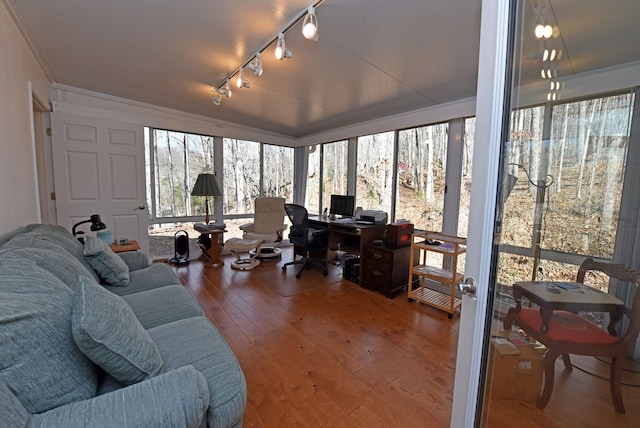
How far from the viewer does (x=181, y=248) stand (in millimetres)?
3980

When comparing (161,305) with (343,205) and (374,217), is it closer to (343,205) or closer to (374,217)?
(374,217)

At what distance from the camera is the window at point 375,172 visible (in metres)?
3.95

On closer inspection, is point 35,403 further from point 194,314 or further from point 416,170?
point 416,170

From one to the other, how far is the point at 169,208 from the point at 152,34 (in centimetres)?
273

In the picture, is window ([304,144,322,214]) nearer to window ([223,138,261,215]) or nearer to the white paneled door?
window ([223,138,261,215])

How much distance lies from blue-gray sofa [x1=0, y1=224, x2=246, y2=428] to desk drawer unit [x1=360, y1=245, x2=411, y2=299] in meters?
2.12

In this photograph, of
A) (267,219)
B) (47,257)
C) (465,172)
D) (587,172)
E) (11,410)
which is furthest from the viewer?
(267,219)

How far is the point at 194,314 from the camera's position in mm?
1562

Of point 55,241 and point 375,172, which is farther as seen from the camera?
point 375,172

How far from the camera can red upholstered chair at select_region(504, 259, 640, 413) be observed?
0.93m

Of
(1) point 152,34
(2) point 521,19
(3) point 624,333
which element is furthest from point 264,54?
(3) point 624,333

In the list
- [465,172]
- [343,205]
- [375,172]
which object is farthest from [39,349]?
[375,172]

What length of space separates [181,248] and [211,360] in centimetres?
332

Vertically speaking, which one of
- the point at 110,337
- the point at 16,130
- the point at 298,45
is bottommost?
the point at 110,337
